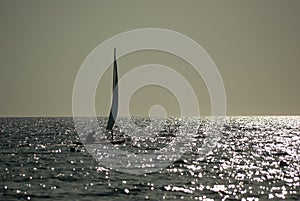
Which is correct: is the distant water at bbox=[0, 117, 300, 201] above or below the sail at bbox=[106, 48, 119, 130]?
below

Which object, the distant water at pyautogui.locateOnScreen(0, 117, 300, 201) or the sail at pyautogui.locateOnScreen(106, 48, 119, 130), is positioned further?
the sail at pyautogui.locateOnScreen(106, 48, 119, 130)

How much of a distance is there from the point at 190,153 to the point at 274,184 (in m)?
45.2

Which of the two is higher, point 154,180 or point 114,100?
point 114,100

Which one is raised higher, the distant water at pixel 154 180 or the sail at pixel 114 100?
the sail at pixel 114 100

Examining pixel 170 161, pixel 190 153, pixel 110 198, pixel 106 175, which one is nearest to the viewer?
pixel 110 198

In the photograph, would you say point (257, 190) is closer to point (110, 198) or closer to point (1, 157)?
point (110, 198)

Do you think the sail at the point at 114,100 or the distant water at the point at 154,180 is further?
the sail at the point at 114,100

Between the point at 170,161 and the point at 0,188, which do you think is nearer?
the point at 0,188

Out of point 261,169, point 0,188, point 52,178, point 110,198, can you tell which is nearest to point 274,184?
point 261,169

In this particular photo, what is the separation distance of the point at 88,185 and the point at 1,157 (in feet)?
124

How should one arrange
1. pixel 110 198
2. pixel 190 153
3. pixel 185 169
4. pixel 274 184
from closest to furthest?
1. pixel 110 198
2. pixel 274 184
3. pixel 185 169
4. pixel 190 153

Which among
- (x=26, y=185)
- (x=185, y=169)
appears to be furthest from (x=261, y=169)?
(x=26, y=185)

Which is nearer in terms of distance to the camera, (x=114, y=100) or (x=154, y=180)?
(x=154, y=180)

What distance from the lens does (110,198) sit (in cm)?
4812
